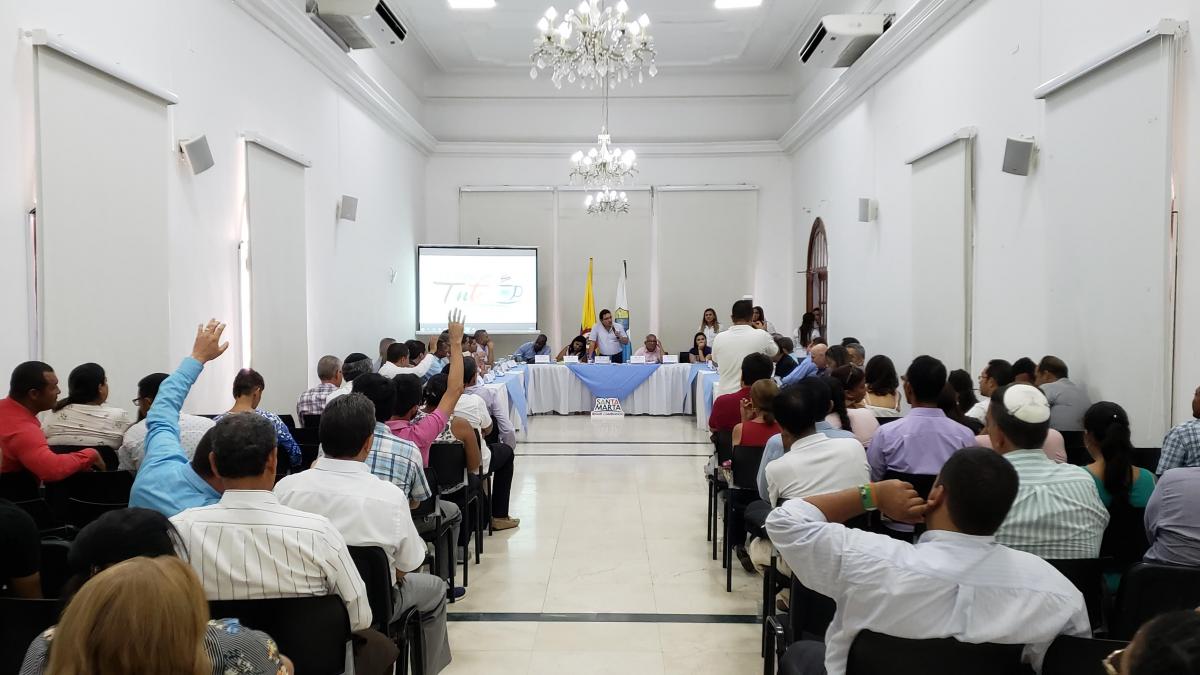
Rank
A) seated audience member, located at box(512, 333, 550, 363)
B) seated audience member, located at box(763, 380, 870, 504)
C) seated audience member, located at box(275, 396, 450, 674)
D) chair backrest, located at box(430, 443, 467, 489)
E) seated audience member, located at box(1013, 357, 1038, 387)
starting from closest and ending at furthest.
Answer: seated audience member, located at box(275, 396, 450, 674) < seated audience member, located at box(763, 380, 870, 504) < chair backrest, located at box(430, 443, 467, 489) < seated audience member, located at box(1013, 357, 1038, 387) < seated audience member, located at box(512, 333, 550, 363)

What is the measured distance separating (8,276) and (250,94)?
3.06 meters

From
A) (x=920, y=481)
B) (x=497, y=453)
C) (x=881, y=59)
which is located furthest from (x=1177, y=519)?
(x=881, y=59)

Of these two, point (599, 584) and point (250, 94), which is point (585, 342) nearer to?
point (250, 94)

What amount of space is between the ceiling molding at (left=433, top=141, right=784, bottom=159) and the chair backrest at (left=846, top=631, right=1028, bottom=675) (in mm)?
11805

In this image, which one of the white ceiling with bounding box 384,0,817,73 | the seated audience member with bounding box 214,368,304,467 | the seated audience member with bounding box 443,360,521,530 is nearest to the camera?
the seated audience member with bounding box 214,368,304,467

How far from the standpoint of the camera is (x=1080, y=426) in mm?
4430

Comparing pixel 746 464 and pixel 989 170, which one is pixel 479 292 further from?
pixel 746 464

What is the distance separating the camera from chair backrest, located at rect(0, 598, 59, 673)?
70.7 inches

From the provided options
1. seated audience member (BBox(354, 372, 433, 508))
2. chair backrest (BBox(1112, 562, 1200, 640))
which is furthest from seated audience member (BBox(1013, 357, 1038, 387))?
seated audience member (BBox(354, 372, 433, 508))

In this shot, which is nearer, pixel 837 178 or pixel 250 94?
pixel 250 94

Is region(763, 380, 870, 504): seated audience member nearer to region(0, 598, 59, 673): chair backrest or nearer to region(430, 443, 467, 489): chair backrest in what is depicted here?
region(430, 443, 467, 489): chair backrest

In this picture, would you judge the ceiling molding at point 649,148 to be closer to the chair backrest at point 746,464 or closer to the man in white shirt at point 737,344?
the man in white shirt at point 737,344

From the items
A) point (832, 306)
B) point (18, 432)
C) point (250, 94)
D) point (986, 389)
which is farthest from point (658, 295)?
point (18, 432)

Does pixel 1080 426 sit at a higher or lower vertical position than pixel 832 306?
lower
